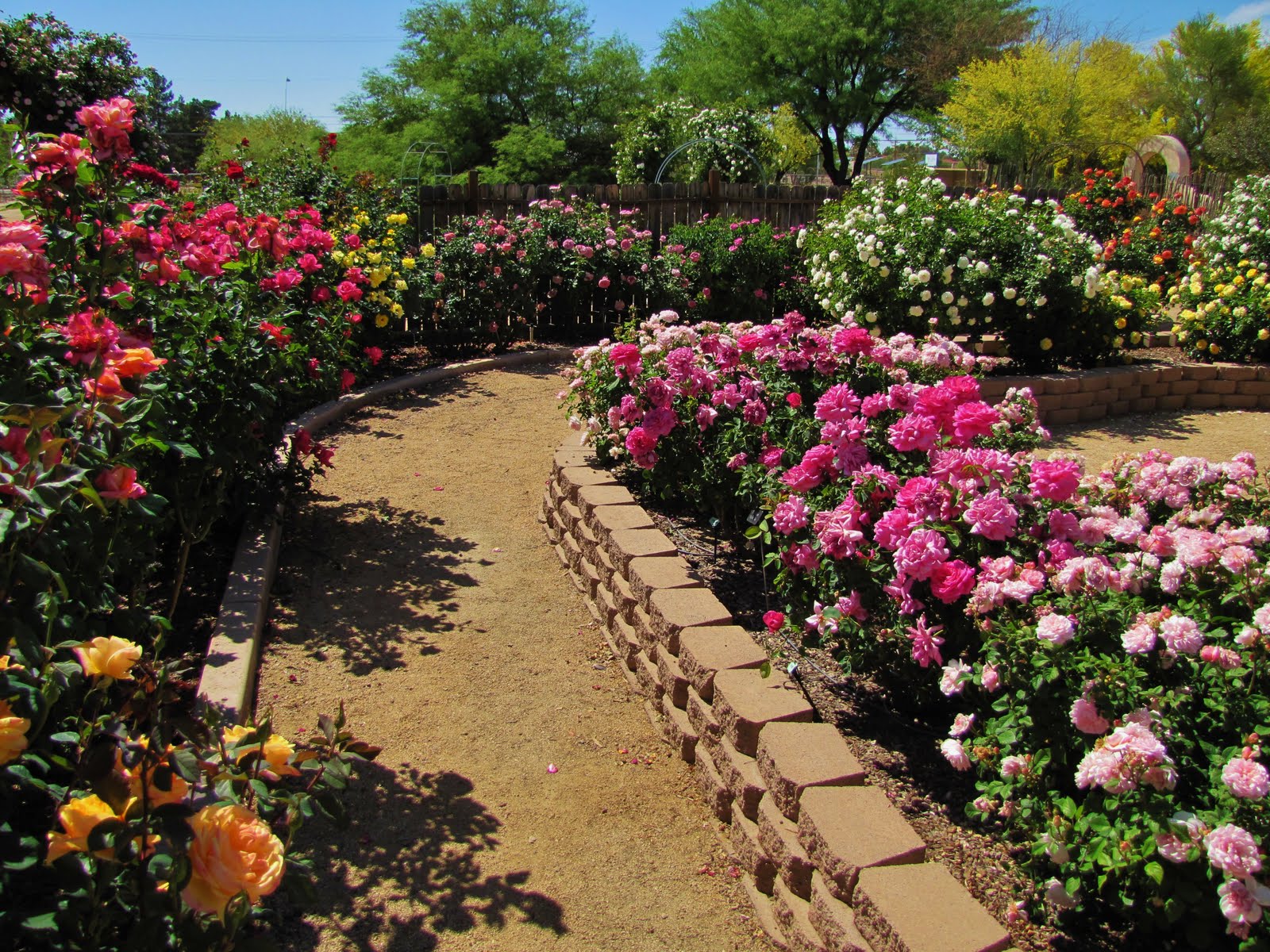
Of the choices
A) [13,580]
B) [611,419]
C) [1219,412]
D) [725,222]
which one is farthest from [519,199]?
[13,580]

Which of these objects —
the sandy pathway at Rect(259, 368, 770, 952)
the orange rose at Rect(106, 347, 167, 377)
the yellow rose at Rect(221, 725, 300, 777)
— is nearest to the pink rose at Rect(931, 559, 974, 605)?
the sandy pathway at Rect(259, 368, 770, 952)

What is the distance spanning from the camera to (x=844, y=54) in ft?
97.9

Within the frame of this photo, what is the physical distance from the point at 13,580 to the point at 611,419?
316 cm

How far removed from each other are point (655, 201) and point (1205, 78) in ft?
115

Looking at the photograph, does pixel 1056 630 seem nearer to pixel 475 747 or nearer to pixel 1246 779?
pixel 1246 779

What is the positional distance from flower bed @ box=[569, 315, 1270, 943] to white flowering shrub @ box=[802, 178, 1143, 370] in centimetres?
396

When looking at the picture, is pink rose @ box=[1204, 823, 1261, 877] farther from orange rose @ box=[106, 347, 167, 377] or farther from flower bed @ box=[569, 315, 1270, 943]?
orange rose @ box=[106, 347, 167, 377]

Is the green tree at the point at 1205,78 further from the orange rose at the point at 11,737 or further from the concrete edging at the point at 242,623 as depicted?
the orange rose at the point at 11,737

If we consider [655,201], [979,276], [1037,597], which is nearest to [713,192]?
[655,201]

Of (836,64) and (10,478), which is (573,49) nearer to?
(836,64)

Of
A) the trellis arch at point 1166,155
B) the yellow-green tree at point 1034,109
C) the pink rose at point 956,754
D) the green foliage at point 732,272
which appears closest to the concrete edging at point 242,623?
the pink rose at point 956,754

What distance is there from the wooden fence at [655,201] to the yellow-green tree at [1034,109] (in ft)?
43.9

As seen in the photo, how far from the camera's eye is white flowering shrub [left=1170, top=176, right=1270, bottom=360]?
8398 millimetres

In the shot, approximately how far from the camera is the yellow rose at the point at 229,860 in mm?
1153
